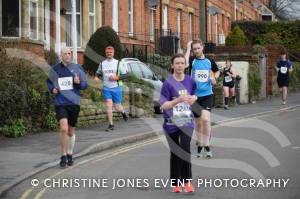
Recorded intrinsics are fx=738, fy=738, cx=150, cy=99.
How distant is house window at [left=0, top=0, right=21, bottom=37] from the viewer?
81.3ft

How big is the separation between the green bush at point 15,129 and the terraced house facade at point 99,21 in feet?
11.2

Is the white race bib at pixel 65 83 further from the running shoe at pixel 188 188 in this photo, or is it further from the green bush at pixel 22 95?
the green bush at pixel 22 95

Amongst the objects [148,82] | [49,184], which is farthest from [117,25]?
[49,184]

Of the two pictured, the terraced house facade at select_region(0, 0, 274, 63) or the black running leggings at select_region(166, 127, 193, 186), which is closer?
the black running leggings at select_region(166, 127, 193, 186)

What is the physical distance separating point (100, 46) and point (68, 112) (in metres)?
14.2

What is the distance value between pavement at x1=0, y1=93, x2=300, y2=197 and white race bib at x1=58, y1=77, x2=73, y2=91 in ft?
4.43

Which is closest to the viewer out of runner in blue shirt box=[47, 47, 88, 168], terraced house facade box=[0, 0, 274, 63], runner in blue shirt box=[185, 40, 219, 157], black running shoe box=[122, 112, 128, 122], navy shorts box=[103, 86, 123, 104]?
runner in blue shirt box=[47, 47, 88, 168]

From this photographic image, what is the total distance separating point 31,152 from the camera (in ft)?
46.6

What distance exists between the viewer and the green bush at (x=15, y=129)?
16.5 metres

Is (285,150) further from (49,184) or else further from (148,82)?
(148,82)

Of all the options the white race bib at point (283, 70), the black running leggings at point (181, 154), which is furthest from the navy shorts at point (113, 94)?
the white race bib at point (283, 70)

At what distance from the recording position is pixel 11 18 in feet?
82.0

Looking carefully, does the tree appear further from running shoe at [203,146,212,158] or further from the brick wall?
running shoe at [203,146,212,158]

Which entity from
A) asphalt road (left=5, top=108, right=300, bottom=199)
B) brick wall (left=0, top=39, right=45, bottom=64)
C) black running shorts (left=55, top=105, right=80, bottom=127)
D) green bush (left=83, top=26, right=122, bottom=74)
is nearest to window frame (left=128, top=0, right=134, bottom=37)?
green bush (left=83, top=26, right=122, bottom=74)
